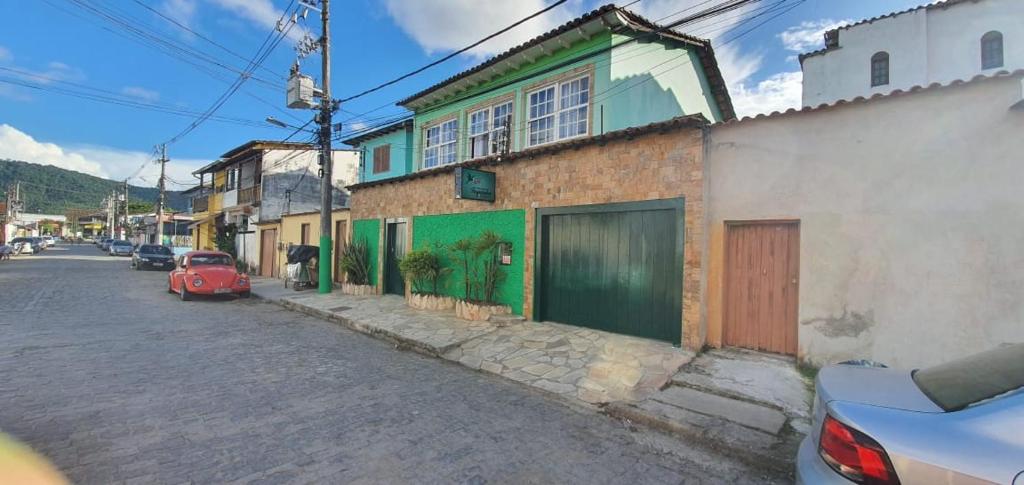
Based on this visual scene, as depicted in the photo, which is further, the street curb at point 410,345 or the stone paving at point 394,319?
the stone paving at point 394,319

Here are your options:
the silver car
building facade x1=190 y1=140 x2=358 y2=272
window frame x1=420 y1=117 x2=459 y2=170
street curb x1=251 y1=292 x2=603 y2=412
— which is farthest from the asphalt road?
building facade x1=190 y1=140 x2=358 y2=272

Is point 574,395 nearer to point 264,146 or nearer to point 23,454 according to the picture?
point 23,454

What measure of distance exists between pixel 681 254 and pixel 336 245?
12941 millimetres

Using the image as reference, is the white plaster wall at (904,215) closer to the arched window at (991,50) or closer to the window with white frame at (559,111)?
the window with white frame at (559,111)

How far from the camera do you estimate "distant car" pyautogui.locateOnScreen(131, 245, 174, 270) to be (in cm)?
2370

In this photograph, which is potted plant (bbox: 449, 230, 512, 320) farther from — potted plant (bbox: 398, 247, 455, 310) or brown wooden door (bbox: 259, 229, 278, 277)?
brown wooden door (bbox: 259, 229, 278, 277)

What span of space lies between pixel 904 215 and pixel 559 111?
23.9 feet

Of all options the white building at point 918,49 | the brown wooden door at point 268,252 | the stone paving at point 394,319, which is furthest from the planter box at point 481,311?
the white building at point 918,49

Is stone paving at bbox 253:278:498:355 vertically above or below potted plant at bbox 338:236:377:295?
below

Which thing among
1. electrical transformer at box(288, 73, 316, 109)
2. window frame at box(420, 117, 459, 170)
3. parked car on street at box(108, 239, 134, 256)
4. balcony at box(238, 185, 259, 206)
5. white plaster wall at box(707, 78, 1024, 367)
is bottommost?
parked car on street at box(108, 239, 134, 256)

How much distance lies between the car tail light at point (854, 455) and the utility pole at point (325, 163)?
13.6m

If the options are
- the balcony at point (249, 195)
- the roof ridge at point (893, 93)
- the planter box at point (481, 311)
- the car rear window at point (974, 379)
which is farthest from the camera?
the balcony at point (249, 195)

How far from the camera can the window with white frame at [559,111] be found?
33.8ft

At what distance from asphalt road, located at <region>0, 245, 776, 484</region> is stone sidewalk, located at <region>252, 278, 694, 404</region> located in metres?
0.39
